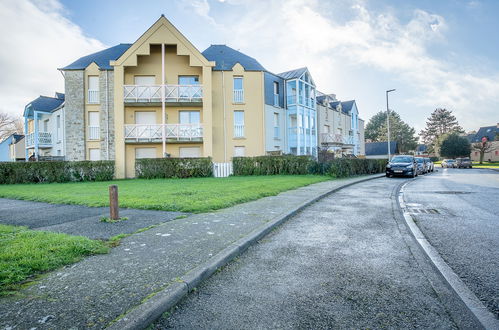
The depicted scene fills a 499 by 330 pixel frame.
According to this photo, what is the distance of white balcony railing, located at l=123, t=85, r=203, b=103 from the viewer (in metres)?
22.7

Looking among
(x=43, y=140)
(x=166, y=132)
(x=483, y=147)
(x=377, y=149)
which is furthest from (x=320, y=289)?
(x=483, y=147)

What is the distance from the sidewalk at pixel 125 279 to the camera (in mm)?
2326

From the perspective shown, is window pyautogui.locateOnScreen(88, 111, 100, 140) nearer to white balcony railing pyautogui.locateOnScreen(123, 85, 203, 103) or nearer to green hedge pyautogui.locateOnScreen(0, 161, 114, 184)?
white balcony railing pyautogui.locateOnScreen(123, 85, 203, 103)

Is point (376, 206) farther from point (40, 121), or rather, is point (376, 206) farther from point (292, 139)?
point (40, 121)

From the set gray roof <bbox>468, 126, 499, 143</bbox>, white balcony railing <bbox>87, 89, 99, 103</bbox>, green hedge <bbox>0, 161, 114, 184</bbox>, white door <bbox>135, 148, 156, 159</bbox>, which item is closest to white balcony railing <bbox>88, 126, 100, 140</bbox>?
white balcony railing <bbox>87, 89, 99, 103</bbox>

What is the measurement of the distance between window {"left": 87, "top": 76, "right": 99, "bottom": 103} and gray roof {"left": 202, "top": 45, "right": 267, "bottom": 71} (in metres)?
10.5

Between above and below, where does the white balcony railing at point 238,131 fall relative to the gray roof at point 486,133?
below

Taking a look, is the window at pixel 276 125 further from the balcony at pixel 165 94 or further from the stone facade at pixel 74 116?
the stone facade at pixel 74 116

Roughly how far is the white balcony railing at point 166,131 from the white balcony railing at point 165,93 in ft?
7.07

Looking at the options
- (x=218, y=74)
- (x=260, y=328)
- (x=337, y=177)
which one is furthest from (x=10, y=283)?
(x=218, y=74)

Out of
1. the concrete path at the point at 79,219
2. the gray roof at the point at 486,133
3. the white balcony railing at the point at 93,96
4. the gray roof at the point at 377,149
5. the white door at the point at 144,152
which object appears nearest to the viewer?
the concrete path at the point at 79,219

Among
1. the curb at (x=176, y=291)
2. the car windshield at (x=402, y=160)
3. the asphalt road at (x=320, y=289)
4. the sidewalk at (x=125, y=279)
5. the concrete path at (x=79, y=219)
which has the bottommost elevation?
the asphalt road at (x=320, y=289)

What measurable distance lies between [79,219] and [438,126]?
116m

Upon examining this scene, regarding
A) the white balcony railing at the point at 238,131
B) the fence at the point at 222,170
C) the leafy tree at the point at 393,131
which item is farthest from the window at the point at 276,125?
the leafy tree at the point at 393,131
